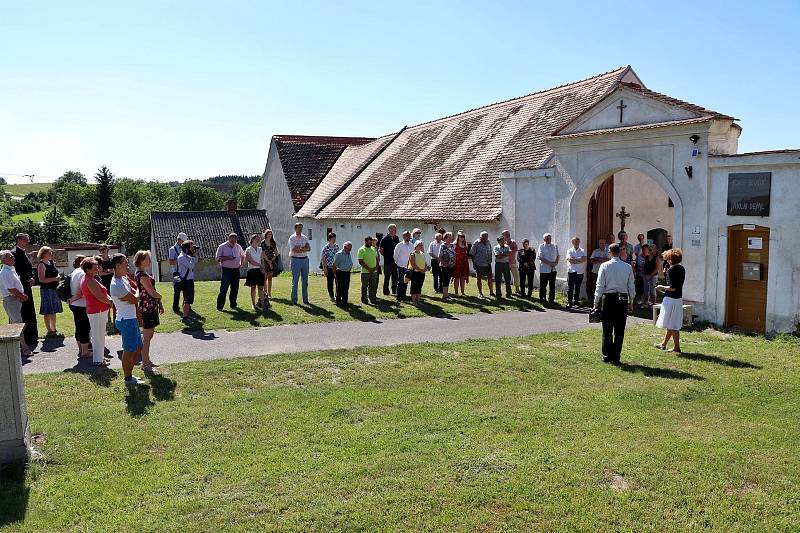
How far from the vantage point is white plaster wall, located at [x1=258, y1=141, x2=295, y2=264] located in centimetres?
3734

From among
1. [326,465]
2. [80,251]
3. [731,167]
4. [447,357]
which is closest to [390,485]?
[326,465]

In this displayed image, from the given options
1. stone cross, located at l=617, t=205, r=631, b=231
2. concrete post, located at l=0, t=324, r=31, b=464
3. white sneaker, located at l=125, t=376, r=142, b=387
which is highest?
stone cross, located at l=617, t=205, r=631, b=231

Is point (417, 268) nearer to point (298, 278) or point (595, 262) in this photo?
point (298, 278)

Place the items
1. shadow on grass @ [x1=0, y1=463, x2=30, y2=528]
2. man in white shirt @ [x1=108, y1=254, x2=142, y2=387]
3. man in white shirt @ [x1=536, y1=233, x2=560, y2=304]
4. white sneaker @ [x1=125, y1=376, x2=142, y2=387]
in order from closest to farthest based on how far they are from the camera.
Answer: shadow on grass @ [x1=0, y1=463, x2=30, y2=528] → man in white shirt @ [x1=108, y1=254, x2=142, y2=387] → white sneaker @ [x1=125, y1=376, x2=142, y2=387] → man in white shirt @ [x1=536, y1=233, x2=560, y2=304]

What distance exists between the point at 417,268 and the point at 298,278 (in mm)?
2949

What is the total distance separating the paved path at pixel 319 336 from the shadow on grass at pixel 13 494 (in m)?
3.77

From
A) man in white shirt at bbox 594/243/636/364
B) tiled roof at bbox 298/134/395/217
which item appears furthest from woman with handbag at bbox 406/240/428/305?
tiled roof at bbox 298/134/395/217

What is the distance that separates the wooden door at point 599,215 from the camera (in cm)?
1655

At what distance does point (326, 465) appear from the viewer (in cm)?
583

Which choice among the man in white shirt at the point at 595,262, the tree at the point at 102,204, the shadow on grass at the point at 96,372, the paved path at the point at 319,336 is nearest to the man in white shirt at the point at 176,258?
the paved path at the point at 319,336

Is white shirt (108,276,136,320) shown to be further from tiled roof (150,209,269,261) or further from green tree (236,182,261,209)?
green tree (236,182,261,209)

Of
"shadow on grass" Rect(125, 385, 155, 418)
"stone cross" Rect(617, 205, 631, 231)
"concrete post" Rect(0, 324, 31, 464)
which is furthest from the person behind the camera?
"stone cross" Rect(617, 205, 631, 231)

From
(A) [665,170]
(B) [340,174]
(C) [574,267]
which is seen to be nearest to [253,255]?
(C) [574,267]

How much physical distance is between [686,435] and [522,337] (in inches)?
207
